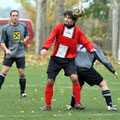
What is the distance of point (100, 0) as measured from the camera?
33.8 m

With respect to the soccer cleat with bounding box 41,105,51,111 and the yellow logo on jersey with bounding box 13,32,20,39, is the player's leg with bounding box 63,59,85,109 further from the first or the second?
the yellow logo on jersey with bounding box 13,32,20,39

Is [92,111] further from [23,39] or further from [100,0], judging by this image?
[100,0]

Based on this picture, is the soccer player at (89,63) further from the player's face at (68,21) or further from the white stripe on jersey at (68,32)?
the player's face at (68,21)

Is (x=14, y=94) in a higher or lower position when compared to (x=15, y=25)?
lower

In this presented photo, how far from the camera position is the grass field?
7600 millimetres

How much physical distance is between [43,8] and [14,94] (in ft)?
41.3

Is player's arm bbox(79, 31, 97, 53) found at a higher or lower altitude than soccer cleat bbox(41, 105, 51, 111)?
higher

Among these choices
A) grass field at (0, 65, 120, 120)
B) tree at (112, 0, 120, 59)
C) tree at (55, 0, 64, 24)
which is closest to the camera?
grass field at (0, 65, 120, 120)

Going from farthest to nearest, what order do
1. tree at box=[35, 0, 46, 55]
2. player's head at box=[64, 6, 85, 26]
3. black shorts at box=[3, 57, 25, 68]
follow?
1. tree at box=[35, 0, 46, 55]
2. black shorts at box=[3, 57, 25, 68]
3. player's head at box=[64, 6, 85, 26]

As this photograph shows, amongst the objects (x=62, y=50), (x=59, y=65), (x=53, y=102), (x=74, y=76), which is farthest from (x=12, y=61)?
(x=74, y=76)

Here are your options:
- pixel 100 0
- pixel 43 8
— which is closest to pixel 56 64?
pixel 43 8

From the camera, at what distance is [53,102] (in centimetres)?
938

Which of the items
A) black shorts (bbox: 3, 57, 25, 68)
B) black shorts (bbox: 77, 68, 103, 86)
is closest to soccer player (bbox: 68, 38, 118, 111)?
black shorts (bbox: 77, 68, 103, 86)

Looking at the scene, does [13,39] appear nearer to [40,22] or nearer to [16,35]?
[16,35]
